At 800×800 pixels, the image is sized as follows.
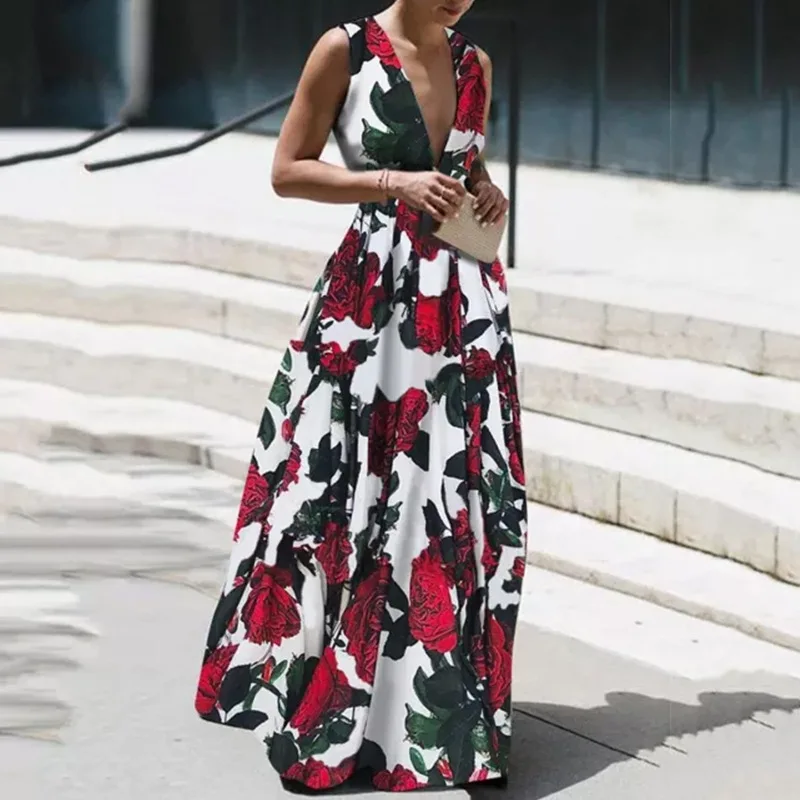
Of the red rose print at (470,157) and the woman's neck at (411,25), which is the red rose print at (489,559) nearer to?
the red rose print at (470,157)

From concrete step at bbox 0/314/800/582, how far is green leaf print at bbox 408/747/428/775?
1.60 metres

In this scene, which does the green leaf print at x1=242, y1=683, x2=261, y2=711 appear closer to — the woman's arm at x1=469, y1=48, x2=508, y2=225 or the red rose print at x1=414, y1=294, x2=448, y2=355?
the red rose print at x1=414, y1=294, x2=448, y2=355

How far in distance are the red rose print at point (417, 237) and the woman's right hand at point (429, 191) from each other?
0.13 meters

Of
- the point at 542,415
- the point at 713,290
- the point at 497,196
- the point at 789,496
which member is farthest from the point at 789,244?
the point at 497,196

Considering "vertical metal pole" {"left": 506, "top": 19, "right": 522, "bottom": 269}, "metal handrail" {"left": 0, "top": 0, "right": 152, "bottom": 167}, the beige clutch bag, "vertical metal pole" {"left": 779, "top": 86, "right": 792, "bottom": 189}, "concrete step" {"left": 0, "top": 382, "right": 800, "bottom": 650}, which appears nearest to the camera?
the beige clutch bag

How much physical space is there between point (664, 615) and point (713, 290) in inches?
80.1

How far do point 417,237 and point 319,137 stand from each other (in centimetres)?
Result: 28

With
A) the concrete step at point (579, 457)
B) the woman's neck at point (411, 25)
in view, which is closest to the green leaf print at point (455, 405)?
the woman's neck at point (411, 25)

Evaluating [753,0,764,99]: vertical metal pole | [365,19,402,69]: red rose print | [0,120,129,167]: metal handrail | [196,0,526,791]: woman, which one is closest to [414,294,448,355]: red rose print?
[196,0,526,791]: woman

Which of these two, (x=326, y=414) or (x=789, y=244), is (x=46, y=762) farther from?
(x=789, y=244)

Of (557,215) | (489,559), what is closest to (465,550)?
(489,559)

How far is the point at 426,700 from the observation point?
415cm

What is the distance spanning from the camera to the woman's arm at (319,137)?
4.07 m

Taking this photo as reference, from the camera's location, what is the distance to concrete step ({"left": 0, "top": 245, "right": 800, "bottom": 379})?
21.0ft
